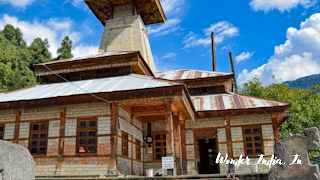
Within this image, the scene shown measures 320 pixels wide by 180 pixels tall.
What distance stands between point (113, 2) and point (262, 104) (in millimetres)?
13394

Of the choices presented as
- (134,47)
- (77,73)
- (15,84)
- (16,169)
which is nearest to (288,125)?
(134,47)

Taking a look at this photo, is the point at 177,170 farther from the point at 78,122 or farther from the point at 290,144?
the point at 290,144

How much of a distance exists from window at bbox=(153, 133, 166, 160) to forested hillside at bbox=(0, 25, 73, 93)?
1786cm

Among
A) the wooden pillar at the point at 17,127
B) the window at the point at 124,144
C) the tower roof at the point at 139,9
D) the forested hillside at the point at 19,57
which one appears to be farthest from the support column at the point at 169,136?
the forested hillside at the point at 19,57

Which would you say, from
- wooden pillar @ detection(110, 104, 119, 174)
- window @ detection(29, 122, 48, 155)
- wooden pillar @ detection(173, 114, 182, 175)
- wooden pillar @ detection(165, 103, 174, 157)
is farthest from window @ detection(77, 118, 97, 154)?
wooden pillar @ detection(173, 114, 182, 175)

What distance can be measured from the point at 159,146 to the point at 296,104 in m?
17.7

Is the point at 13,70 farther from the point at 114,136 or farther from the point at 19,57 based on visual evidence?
the point at 114,136

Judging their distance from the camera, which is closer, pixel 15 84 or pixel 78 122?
pixel 78 122

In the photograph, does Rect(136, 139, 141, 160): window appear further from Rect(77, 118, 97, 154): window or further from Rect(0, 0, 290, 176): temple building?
Rect(77, 118, 97, 154): window

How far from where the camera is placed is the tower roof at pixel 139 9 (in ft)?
71.7

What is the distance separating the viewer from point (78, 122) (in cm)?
1252

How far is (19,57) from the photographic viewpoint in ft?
127

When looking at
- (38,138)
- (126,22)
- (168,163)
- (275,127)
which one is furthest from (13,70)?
(275,127)

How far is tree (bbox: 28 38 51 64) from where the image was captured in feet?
137
